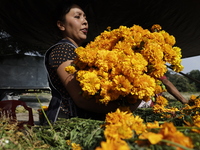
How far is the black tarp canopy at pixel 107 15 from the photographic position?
7.82 ft

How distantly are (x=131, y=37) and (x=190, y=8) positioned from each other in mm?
1786

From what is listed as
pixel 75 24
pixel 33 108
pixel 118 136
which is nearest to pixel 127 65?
pixel 118 136

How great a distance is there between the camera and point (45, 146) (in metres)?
0.91

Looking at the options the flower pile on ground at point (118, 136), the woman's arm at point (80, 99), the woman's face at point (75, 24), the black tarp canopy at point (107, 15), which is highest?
the black tarp canopy at point (107, 15)

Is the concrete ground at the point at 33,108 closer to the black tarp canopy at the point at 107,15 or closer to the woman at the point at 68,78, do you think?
the woman at the point at 68,78

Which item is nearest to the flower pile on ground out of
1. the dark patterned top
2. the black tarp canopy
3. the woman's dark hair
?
the dark patterned top

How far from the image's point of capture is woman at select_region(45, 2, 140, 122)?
1.28 m

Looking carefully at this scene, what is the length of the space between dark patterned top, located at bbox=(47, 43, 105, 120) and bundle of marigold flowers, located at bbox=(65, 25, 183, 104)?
33 cm

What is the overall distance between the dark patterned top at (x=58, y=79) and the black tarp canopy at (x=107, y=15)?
0.88 meters

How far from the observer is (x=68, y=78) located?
131 centimetres

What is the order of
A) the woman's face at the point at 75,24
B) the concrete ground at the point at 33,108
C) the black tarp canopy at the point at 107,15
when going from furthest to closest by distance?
the concrete ground at the point at 33,108
the black tarp canopy at the point at 107,15
the woman's face at the point at 75,24

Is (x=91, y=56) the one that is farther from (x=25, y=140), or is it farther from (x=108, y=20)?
(x=108, y=20)

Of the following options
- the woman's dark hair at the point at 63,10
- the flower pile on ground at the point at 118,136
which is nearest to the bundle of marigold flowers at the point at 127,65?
the flower pile on ground at the point at 118,136

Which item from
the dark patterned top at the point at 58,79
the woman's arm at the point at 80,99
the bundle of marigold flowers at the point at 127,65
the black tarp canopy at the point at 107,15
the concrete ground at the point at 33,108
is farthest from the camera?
the concrete ground at the point at 33,108
